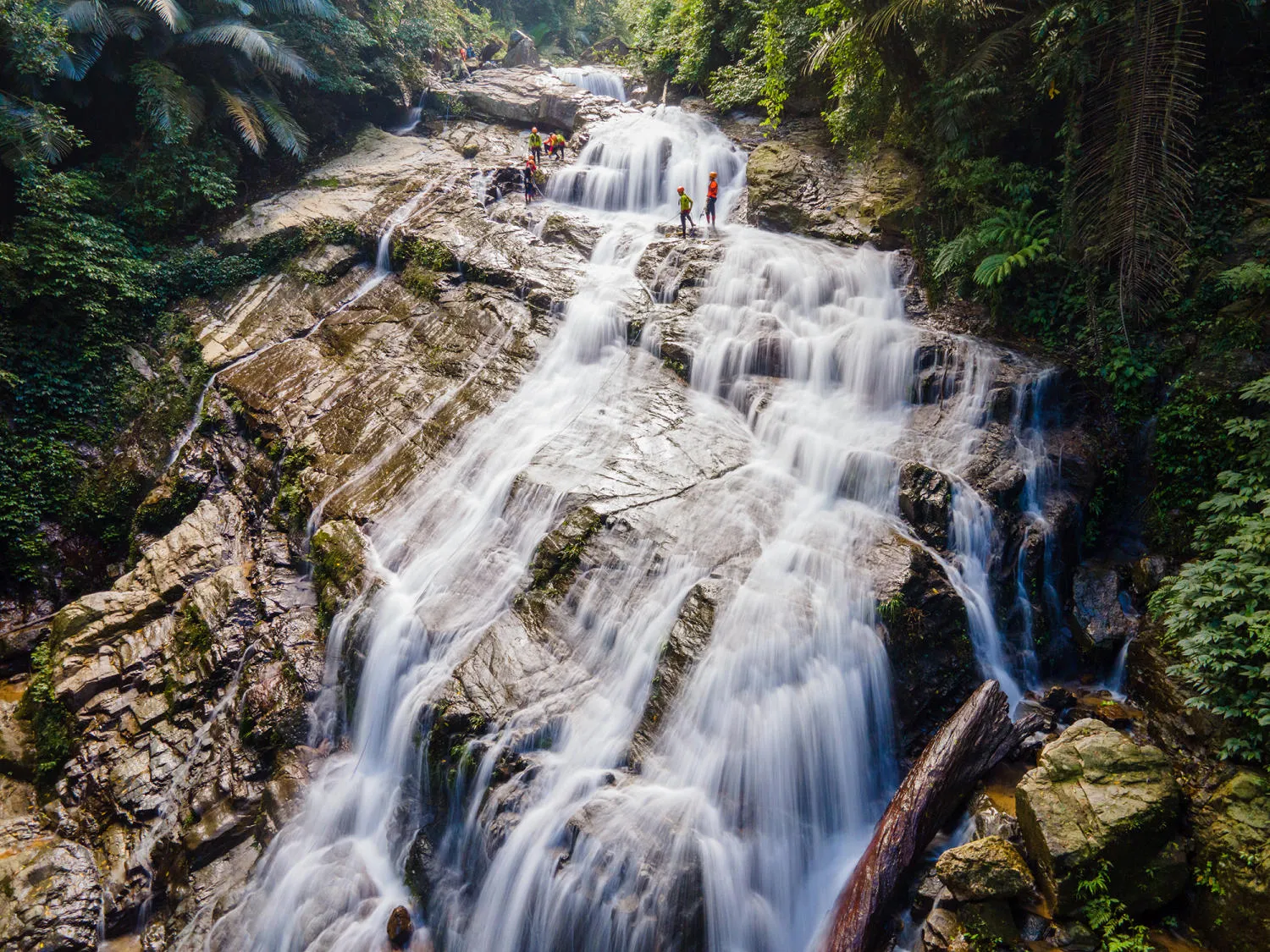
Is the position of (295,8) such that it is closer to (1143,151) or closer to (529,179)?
(529,179)

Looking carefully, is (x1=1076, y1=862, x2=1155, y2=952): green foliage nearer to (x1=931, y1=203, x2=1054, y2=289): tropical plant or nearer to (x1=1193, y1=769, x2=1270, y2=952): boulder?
(x1=1193, y1=769, x2=1270, y2=952): boulder

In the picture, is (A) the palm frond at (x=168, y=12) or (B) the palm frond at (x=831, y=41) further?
(A) the palm frond at (x=168, y=12)

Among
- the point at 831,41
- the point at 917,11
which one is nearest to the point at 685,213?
the point at 831,41

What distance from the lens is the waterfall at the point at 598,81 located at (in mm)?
23844

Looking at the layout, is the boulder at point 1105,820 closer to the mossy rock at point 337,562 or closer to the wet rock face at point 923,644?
the wet rock face at point 923,644

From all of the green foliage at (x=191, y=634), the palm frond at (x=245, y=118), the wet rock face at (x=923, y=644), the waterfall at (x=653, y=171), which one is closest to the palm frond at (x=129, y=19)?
the palm frond at (x=245, y=118)

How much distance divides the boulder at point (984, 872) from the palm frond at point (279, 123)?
18947 mm

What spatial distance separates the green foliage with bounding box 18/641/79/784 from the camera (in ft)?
25.7

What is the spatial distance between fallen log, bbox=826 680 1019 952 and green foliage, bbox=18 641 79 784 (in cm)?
986

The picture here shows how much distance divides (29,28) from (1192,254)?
19370 millimetres

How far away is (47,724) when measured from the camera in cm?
803

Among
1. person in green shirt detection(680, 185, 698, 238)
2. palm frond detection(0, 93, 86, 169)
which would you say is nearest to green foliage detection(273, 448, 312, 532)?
palm frond detection(0, 93, 86, 169)

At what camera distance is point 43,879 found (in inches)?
268

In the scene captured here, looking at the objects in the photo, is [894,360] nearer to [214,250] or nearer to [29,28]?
[214,250]
